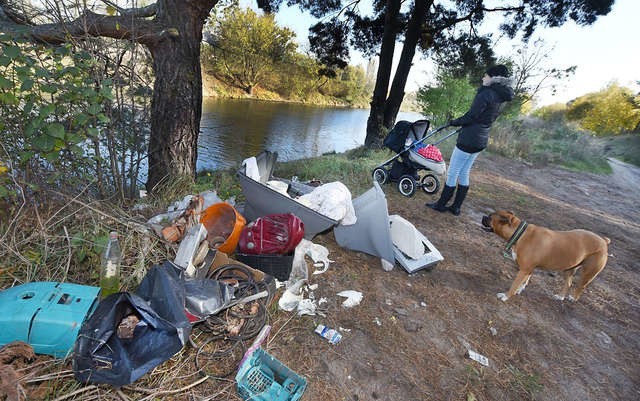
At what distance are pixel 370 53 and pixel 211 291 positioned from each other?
8722 mm

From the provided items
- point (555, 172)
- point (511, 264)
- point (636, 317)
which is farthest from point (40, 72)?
point (555, 172)

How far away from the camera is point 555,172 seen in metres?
9.30

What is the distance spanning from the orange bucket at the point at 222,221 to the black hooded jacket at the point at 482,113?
3.14 meters

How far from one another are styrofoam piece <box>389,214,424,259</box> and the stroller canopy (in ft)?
6.98

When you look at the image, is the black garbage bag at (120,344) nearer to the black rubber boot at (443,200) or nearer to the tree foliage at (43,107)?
the tree foliage at (43,107)

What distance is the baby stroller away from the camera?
448 centimetres

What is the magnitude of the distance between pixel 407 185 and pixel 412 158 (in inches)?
19.3

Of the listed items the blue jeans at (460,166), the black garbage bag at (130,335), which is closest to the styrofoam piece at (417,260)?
the blue jeans at (460,166)

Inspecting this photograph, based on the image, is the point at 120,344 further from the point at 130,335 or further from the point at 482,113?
the point at 482,113

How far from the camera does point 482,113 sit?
3662mm

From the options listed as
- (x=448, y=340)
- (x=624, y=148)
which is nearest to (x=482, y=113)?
(x=448, y=340)

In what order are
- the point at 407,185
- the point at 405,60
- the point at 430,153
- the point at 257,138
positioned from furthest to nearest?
the point at 257,138, the point at 405,60, the point at 407,185, the point at 430,153

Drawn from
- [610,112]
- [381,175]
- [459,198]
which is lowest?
[381,175]

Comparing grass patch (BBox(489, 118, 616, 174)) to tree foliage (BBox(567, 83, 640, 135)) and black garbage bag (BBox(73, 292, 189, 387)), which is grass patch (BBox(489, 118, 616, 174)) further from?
tree foliage (BBox(567, 83, 640, 135))
